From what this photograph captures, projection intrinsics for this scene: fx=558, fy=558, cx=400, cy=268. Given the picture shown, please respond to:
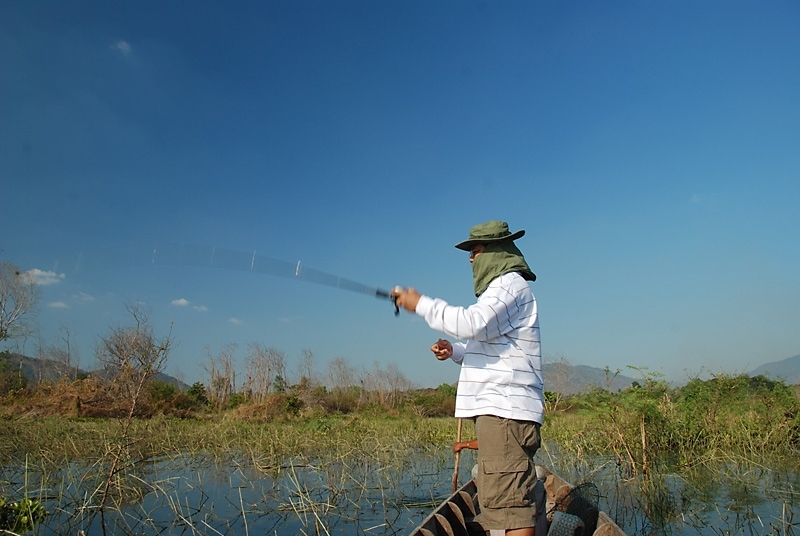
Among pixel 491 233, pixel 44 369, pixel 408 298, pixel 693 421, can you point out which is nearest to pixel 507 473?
pixel 408 298

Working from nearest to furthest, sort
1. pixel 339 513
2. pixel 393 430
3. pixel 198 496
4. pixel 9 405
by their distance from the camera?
1. pixel 339 513
2. pixel 198 496
3. pixel 393 430
4. pixel 9 405

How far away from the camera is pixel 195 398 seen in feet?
78.2

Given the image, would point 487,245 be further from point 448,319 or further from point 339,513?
point 339,513

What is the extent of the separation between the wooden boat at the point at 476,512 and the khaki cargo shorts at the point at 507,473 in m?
0.65

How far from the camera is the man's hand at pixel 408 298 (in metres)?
2.62

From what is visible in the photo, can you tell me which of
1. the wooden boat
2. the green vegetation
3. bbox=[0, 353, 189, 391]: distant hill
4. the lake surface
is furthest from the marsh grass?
bbox=[0, 353, 189, 391]: distant hill

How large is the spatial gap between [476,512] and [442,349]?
2.42 metres

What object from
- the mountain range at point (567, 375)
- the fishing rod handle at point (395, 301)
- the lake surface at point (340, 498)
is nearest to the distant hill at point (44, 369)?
the mountain range at point (567, 375)

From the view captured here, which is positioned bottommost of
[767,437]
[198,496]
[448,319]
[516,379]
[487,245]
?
[198,496]

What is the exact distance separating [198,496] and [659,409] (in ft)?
22.1

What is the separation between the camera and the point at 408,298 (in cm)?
264

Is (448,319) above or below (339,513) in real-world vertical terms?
above

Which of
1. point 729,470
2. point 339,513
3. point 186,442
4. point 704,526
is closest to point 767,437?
point 729,470

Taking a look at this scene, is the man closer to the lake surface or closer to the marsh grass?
the marsh grass
